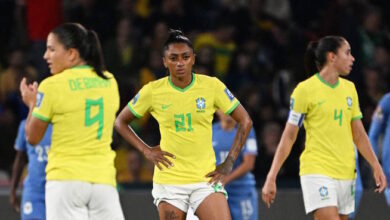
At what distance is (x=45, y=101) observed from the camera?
6.02 metres

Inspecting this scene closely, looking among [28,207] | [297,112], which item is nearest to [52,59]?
[297,112]

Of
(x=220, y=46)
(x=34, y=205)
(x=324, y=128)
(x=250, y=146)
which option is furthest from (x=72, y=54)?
(x=220, y=46)

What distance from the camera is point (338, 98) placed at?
7.91 meters

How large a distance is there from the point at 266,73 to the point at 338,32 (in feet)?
3.72

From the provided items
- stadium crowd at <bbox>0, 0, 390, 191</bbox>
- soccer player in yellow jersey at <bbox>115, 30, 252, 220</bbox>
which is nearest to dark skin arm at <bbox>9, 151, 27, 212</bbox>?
soccer player in yellow jersey at <bbox>115, 30, 252, 220</bbox>

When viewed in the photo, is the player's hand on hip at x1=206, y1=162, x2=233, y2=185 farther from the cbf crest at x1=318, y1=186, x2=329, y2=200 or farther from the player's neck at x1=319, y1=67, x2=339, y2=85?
the player's neck at x1=319, y1=67, x2=339, y2=85

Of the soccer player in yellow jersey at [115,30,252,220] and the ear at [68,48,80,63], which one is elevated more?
the ear at [68,48,80,63]

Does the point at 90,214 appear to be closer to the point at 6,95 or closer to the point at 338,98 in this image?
the point at 338,98

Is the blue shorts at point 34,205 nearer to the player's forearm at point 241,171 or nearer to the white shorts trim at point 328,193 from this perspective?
the player's forearm at point 241,171

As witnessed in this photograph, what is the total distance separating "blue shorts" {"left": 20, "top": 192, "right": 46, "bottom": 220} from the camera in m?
8.88

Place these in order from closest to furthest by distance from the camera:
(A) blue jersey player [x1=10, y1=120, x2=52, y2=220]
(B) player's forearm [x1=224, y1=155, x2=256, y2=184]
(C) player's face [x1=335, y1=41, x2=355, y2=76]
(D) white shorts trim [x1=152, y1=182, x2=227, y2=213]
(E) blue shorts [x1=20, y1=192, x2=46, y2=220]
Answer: (D) white shorts trim [x1=152, y1=182, x2=227, y2=213] → (C) player's face [x1=335, y1=41, x2=355, y2=76] → (A) blue jersey player [x1=10, y1=120, x2=52, y2=220] → (E) blue shorts [x1=20, y1=192, x2=46, y2=220] → (B) player's forearm [x1=224, y1=155, x2=256, y2=184]

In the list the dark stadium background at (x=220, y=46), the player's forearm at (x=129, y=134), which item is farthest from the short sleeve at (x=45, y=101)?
Result: the dark stadium background at (x=220, y=46)

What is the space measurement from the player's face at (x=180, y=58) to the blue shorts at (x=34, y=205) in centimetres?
217

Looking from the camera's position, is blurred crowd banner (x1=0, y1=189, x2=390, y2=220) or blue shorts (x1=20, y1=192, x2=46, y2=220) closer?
blue shorts (x1=20, y1=192, x2=46, y2=220)
